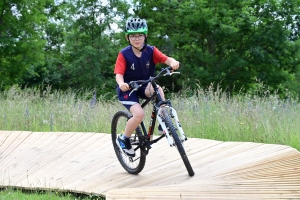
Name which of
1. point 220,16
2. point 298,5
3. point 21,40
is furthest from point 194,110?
point 298,5

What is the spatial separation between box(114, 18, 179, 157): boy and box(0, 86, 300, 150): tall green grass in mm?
2790

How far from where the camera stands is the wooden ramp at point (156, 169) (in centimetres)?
470

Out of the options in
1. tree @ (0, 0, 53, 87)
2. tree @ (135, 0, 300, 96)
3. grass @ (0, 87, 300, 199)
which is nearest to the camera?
grass @ (0, 87, 300, 199)

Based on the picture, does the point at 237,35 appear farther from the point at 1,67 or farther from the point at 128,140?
the point at 128,140

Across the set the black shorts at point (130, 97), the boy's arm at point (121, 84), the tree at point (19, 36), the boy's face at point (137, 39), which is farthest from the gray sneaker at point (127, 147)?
the tree at point (19, 36)

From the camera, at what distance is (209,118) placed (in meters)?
8.96

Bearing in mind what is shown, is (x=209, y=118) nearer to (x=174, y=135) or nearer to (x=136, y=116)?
(x=136, y=116)

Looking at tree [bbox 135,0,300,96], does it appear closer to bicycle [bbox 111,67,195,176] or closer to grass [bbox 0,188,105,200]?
bicycle [bbox 111,67,195,176]

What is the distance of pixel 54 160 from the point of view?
23.0 ft

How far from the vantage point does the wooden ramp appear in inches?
185

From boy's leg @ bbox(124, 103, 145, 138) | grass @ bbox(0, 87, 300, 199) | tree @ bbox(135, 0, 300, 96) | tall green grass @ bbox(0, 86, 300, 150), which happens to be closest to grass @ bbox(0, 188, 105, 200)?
grass @ bbox(0, 87, 300, 199)

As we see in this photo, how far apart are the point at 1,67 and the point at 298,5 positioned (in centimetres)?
1489

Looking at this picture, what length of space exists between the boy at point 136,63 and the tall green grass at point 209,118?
110 inches

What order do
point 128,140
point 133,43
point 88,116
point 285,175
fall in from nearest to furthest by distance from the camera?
point 285,175
point 133,43
point 128,140
point 88,116
